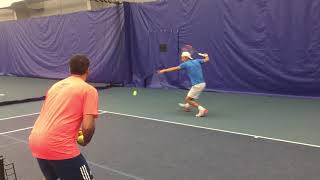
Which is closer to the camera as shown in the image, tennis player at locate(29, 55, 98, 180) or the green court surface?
tennis player at locate(29, 55, 98, 180)

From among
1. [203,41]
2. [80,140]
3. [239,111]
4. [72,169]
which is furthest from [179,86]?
[72,169]

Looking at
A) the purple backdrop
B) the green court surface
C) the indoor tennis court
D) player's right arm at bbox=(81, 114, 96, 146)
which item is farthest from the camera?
the purple backdrop

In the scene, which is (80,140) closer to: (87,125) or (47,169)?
(87,125)

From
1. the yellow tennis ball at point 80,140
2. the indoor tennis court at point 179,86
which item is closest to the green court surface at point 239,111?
the indoor tennis court at point 179,86

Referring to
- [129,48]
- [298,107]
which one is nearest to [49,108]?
[298,107]

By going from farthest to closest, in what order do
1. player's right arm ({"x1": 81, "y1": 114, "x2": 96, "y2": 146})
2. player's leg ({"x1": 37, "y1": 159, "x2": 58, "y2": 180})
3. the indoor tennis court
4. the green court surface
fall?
the green court surface → the indoor tennis court → player's leg ({"x1": 37, "y1": 159, "x2": 58, "y2": 180}) → player's right arm ({"x1": 81, "y1": 114, "x2": 96, "y2": 146})

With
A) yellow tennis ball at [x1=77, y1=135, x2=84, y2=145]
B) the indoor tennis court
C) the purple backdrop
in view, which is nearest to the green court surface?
the indoor tennis court

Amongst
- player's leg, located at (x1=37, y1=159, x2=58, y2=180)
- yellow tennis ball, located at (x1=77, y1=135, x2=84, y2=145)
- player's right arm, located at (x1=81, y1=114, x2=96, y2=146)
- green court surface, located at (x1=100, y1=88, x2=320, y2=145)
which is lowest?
green court surface, located at (x1=100, y1=88, x2=320, y2=145)

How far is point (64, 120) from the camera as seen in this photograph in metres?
2.71

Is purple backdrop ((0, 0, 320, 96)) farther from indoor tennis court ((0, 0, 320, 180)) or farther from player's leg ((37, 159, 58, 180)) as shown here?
player's leg ((37, 159, 58, 180))

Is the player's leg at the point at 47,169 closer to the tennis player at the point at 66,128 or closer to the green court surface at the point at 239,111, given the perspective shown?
the tennis player at the point at 66,128

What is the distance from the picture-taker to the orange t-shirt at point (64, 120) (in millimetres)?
2699

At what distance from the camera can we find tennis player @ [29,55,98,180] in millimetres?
2699

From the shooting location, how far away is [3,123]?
743 cm
